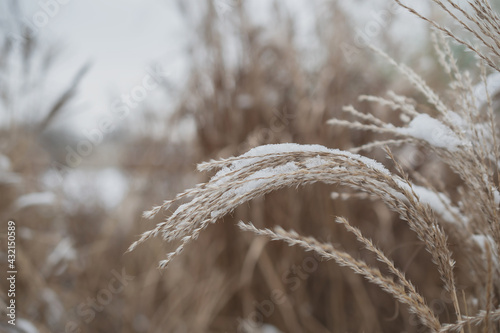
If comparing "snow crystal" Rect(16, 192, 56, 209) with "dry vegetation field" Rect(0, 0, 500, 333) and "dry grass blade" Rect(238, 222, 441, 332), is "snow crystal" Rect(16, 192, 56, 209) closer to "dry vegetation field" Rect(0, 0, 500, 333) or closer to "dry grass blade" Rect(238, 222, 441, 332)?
"dry vegetation field" Rect(0, 0, 500, 333)

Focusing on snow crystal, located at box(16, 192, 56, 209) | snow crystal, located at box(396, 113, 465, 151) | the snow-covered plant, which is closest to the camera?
the snow-covered plant

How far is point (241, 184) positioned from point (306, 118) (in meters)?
1.31

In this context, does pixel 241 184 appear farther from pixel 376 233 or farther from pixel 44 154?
pixel 44 154

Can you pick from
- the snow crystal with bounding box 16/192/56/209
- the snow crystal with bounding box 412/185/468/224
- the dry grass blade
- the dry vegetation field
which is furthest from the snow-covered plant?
the snow crystal with bounding box 16/192/56/209

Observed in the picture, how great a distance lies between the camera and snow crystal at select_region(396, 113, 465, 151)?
79 centimetres

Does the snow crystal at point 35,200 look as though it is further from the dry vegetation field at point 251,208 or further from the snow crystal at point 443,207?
the snow crystal at point 443,207

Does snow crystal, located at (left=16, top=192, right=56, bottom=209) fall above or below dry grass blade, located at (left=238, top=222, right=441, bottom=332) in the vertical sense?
above

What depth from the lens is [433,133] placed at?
81cm

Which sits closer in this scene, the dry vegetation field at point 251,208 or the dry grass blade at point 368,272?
the dry grass blade at point 368,272

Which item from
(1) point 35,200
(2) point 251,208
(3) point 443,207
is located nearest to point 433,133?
(3) point 443,207

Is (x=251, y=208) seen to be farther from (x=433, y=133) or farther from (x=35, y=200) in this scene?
(x=433, y=133)

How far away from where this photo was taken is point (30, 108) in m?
1.98

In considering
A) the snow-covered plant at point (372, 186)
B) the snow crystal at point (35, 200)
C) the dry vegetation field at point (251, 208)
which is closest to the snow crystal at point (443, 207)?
the snow-covered plant at point (372, 186)

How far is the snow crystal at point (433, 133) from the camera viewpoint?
792mm
